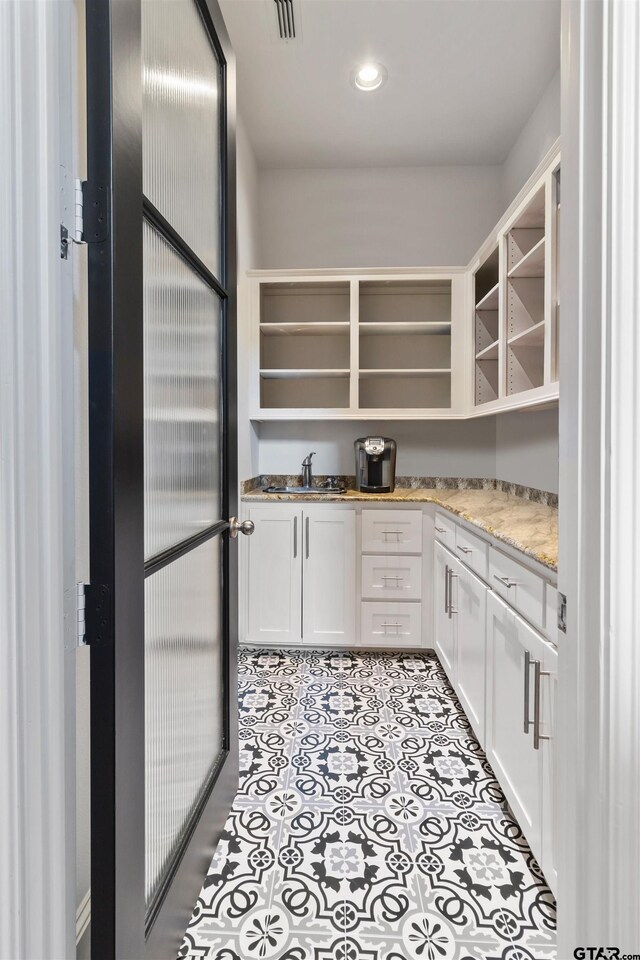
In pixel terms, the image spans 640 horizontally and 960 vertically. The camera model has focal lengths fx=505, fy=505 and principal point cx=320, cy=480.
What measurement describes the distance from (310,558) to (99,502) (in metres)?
2.11

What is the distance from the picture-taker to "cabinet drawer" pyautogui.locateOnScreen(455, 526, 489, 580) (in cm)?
181

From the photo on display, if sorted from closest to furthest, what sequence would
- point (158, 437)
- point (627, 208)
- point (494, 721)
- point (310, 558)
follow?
point (627, 208) < point (158, 437) < point (494, 721) < point (310, 558)

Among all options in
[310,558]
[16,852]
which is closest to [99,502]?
[16,852]

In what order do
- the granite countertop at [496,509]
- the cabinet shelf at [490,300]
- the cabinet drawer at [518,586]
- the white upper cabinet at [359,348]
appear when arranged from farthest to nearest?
the white upper cabinet at [359,348] → the cabinet shelf at [490,300] → the granite countertop at [496,509] → the cabinet drawer at [518,586]

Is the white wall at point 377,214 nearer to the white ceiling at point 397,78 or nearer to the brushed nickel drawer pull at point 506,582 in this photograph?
the white ceiling at point 397,78

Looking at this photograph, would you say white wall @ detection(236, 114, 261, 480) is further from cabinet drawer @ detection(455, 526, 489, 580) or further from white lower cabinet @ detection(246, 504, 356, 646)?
cabinet drawer @ detection(455, 526, 489, 580)

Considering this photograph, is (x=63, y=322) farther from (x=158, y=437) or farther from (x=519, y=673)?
(x=519, y=673)

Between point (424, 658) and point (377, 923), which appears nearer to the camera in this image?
point (377, 923)

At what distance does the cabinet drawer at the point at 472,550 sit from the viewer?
1.81 meters

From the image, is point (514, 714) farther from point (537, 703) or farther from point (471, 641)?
point (471, 641)

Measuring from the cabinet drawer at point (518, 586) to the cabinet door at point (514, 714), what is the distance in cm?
3

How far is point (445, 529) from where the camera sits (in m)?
2.46

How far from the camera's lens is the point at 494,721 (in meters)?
1.67

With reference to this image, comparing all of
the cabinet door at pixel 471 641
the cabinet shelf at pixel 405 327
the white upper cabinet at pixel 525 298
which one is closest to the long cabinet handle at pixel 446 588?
the cabinet door at pixel 471 641
